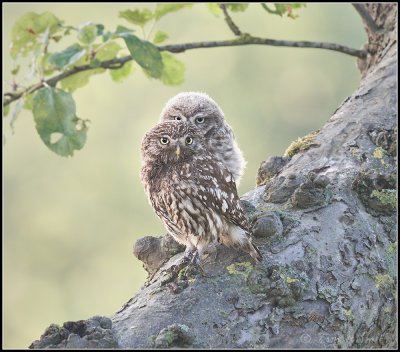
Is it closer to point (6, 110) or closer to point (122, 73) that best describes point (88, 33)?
point (6, 110)

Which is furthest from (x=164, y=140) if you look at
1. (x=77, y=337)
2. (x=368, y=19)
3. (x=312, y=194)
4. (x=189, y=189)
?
(x=368, y=19)

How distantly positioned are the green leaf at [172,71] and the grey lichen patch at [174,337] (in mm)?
1905

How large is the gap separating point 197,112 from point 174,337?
1.87 m

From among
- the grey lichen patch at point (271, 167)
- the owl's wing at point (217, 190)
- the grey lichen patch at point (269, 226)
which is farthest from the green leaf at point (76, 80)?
the grey lichen patch at point (269, 226)

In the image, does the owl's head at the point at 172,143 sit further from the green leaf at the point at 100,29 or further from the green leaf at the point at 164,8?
the green leaf at the point at 164,8

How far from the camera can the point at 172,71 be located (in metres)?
3.39

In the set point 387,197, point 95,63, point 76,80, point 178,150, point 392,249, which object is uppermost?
point 76,80

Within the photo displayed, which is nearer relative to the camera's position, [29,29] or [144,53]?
[144,53]

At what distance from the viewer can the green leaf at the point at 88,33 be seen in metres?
2.66

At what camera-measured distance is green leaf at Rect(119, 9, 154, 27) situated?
307cm

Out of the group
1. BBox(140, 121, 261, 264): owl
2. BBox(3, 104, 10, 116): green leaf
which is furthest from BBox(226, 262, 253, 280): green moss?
BBox(3, 104, 10, 116): green leaf

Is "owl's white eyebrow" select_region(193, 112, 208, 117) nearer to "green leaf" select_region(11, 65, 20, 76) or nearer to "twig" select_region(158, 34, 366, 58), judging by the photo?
"twig" select_region(158, 34, 366, 58)

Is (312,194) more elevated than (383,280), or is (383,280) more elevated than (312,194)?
(312,194)

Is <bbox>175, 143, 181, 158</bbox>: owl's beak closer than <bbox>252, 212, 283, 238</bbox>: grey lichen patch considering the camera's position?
No
